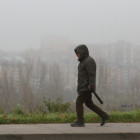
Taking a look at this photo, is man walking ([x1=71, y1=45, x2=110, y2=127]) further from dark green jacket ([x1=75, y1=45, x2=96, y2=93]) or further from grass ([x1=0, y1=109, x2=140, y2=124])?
grass ([x1=0, y1=109, x2=140, y2=124])

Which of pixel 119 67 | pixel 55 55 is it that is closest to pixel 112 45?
pixel 119 67

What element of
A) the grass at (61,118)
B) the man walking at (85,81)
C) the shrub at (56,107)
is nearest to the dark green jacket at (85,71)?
the man walking at (85,81)

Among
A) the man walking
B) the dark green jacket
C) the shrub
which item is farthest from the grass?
the shrub

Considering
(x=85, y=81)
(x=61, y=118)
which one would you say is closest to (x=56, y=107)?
(x=61, y=118)

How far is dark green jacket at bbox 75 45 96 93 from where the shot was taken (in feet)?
17.6

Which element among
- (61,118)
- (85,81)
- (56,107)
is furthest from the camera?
(56,107)

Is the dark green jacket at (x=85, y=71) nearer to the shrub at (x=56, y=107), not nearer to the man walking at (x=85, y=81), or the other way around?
the man walking at (x=85, y=81)

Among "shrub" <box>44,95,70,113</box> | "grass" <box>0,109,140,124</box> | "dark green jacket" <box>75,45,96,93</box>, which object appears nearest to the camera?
"dark green jacket" <box>75,45,96,93</box>

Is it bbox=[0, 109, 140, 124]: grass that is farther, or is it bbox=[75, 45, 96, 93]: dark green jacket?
bbox=[0, 109, 140, 124]: grass

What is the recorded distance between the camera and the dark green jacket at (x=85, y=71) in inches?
211

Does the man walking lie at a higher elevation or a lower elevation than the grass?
higher

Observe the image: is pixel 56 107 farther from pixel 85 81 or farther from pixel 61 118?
pixel 85 81

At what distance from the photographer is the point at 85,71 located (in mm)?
5492

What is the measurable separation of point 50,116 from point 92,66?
169 centimetres
